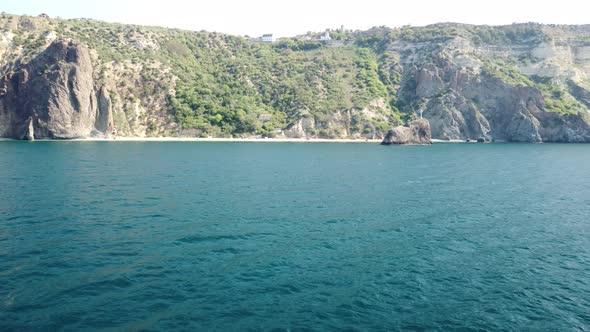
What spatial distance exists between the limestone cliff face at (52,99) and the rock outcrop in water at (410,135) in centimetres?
11252

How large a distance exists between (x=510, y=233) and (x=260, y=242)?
21.4 m

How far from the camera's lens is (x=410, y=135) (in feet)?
525

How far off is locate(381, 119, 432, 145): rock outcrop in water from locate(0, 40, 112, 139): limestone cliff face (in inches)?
4430

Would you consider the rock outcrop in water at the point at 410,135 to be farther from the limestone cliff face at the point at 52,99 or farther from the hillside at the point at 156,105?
the limestone cliff face at the point at 52,99

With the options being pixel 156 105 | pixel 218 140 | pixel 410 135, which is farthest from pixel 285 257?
pixel 156 105

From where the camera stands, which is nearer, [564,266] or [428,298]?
[428,298]

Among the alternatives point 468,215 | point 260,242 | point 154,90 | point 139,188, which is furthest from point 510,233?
point 154,90

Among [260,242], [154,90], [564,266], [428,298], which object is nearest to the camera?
[428,298]

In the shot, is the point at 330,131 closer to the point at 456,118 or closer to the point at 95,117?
the point at 456,118

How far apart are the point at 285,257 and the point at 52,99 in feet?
496

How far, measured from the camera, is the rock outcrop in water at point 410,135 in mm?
155750

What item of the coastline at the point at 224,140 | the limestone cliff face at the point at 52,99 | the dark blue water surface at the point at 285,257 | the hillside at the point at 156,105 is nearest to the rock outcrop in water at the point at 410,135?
the coastline at the point at 224,140

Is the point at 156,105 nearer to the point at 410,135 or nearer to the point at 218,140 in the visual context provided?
the point at 218,140

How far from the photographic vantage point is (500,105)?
199 meters
